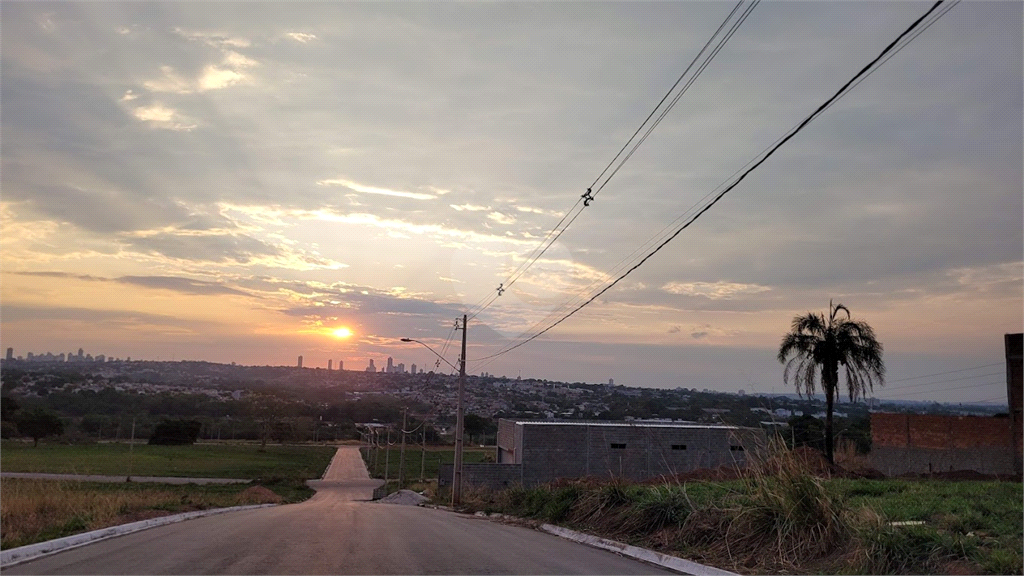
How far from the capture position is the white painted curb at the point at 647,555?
33.5 ft

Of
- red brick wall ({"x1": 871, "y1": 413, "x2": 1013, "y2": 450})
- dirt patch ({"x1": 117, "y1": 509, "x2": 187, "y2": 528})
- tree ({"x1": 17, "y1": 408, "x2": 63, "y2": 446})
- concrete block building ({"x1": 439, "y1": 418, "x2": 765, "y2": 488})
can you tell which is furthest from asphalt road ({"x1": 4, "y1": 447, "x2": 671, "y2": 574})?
tree ({"x1": 17, "y1": 408, "x2": 63, "y2": 446})

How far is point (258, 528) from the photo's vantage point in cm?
1602

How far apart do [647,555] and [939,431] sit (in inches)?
905

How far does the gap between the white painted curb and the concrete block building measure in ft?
118

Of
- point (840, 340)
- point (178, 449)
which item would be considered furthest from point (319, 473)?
point (840, 340)

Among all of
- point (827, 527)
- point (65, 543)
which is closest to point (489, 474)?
point (65, 543)

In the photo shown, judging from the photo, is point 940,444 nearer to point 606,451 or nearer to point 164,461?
point 606,451

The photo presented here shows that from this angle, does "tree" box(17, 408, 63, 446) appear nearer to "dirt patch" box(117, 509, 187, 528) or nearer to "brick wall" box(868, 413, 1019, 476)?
"dirt patch" box(117, 509, 187, 528)

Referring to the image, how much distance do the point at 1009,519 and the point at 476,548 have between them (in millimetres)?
8027

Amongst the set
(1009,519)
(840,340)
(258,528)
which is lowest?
(258,528)

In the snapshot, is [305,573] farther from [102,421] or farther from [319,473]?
[102,421]

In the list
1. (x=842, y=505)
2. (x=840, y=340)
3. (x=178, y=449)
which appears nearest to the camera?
(x=842, y=505)

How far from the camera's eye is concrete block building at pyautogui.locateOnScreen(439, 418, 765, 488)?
51344 mm

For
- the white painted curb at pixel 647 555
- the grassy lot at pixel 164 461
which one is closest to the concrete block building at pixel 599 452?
the grassy lot at pixel 164 461
